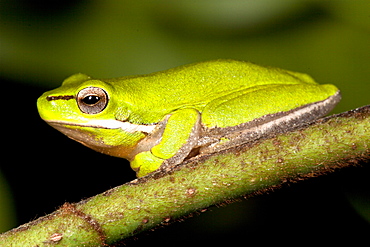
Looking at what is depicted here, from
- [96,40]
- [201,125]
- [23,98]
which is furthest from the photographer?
[23,98]

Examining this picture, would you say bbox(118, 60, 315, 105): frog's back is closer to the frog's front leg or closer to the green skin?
the green skin

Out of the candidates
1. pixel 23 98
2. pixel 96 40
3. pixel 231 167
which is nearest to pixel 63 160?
pixel 23 98

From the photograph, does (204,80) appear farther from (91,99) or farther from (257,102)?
(91,99)

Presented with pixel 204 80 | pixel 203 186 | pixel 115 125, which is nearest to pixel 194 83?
pixel 204 80

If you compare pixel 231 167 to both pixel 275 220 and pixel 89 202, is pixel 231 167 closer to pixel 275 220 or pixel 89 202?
pixel 89 202

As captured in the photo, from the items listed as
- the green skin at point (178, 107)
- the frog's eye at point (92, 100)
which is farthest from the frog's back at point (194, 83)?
the frog's eye at point (92, 100)

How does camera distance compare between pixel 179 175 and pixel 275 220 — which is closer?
pixel 179 175
